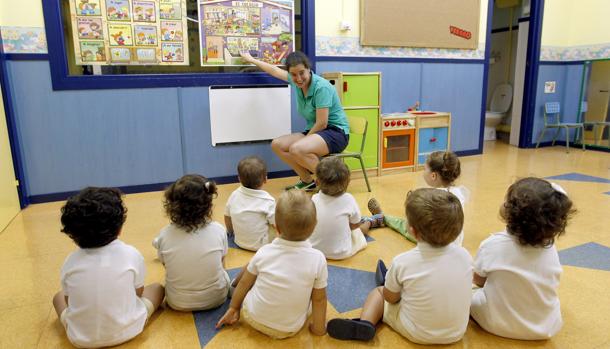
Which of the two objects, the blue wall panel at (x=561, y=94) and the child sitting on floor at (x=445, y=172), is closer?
the child sitting on floor at (x=445, y=172)

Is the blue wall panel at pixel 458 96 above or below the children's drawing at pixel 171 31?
below

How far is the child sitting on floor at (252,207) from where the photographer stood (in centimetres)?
212

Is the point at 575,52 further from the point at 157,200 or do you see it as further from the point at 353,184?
the point at 157,200

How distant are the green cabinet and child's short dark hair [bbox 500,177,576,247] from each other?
2.48m

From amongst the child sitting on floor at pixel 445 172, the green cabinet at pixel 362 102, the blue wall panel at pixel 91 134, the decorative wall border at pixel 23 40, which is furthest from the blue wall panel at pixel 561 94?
the decorative wall border at pixel 23 40

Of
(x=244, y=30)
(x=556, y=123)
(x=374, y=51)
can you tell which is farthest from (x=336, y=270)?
(x=556, y=123)

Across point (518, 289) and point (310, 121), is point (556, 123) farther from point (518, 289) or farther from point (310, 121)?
point (518, 289)

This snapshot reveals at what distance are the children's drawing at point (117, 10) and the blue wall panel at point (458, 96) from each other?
2.91m

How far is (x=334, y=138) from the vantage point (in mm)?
3307

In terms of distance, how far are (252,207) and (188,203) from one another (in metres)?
0.65

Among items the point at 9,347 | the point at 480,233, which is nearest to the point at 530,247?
the point at 480,233

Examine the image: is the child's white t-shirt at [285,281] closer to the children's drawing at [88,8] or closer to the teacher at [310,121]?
the teacher at [310,121]

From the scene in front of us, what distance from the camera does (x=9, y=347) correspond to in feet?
4.80

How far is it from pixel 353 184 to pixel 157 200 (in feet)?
5.36
